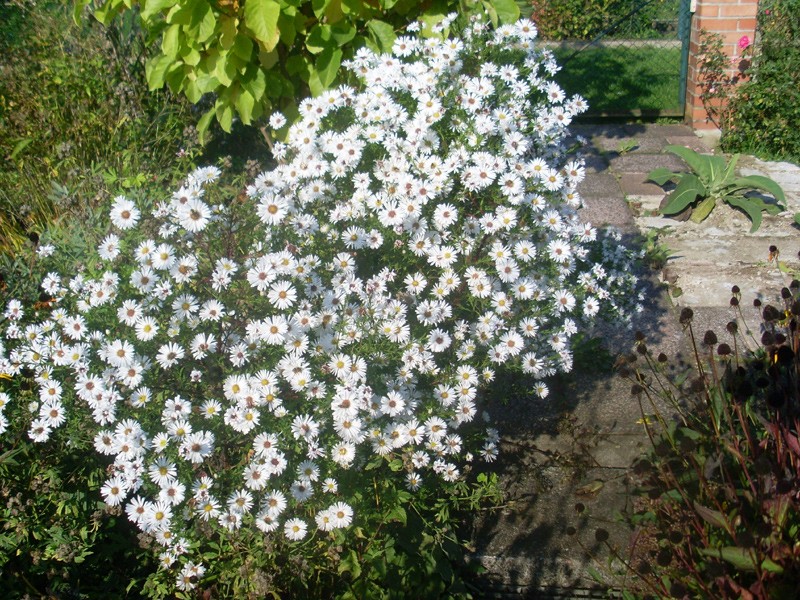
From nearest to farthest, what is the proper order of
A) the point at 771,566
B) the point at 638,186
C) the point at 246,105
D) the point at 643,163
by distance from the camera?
the point at 771,566
the point at 246,105
the point at 638,186
the point at 643,163

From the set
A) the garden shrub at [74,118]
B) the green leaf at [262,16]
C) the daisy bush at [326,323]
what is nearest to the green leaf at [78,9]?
the garden shrub at [74,118]

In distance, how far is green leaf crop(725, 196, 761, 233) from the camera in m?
4.48

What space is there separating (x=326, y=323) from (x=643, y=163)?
381 centimetres

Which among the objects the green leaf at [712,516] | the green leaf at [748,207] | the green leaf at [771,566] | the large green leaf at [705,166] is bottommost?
the green leaf at [771,566]

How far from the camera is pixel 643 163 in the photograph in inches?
219

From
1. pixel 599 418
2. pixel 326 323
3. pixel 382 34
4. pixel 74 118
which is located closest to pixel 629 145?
pixel 382 34

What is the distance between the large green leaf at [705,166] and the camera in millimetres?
4777

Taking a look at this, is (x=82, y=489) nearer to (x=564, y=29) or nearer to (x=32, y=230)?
(x=32, y=230)

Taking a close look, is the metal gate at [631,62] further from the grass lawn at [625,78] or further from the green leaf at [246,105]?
the green leaf at [246,105]

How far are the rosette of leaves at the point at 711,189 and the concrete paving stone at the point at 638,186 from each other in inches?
8.4

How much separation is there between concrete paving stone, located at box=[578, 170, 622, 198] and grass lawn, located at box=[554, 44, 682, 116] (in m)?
1.20

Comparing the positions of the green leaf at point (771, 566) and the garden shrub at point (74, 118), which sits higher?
the garden shrub at point (74, 118)

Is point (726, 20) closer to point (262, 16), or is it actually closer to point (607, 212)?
point (607, 212)

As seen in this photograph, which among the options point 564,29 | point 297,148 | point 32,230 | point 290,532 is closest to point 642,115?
point 564,29
